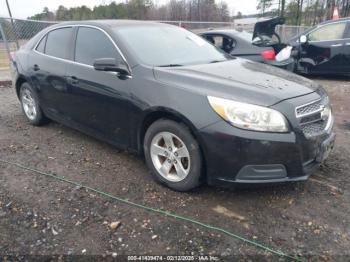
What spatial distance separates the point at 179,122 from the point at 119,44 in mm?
1197

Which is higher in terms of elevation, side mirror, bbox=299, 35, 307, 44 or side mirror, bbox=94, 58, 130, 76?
side mirror, bbox=94, 58, 130, 76

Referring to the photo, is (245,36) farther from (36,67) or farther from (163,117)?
(163,117)

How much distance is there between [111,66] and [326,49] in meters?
7.09

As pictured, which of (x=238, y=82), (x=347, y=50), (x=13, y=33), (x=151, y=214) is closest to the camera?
(x=151, y=214)

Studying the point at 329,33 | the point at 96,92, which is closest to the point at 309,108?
the point at 96,92

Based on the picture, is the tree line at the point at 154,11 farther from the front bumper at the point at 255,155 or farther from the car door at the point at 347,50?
the front bumper at the point at 255,155

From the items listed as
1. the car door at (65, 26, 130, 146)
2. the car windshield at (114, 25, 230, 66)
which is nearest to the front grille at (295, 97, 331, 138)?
the car windshield at (114, 25, 230, 66)

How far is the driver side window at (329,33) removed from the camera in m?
8.57

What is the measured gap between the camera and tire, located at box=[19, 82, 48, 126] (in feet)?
16.5

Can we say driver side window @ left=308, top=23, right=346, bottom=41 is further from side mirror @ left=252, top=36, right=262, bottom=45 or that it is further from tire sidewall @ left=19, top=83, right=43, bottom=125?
tire sidewall @ left=19, top=83, right=43, bottom=125

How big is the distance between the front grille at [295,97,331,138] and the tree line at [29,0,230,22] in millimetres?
24775

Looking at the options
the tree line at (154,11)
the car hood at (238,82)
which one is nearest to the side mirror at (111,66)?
the car hood at (238,82)

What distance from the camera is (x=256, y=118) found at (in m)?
2.71

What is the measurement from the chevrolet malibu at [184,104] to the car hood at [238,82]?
10 mm
